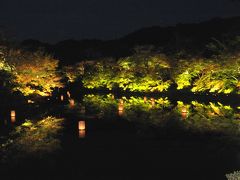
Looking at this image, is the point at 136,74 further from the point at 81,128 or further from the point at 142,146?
the point at 142,146

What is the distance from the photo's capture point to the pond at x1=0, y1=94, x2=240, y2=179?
11.3m

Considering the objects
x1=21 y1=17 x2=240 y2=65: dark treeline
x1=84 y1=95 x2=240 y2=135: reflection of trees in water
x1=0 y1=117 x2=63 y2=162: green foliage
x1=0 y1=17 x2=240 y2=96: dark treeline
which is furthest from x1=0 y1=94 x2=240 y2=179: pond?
x1=21 y1=17 x2=240 y2=65: dark treeline

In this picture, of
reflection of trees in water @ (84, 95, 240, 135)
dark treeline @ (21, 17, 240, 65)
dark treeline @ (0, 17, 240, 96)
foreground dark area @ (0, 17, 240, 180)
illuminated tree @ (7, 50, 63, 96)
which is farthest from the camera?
dark treeline @ (21, 17, 240, 65)

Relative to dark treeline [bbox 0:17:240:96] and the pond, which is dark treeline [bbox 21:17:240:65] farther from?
the pond

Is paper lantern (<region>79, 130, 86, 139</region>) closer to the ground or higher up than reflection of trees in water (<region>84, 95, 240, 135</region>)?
closer to the ground

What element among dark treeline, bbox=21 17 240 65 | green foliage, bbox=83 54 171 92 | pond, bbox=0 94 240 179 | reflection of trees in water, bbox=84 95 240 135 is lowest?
pond, bbox=0 94 240 179

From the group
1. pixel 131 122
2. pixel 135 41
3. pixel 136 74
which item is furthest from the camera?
pixel 135 41

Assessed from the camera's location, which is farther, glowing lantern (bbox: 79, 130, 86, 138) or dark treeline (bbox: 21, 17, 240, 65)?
dark treeline (bbox: 21, 17, 240, 65)

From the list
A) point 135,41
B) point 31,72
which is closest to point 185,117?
point 31,72

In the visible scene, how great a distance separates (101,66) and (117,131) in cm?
3104

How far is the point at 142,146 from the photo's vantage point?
15211 mm

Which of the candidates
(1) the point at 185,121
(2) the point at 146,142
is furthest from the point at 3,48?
(2) the point at 146,142

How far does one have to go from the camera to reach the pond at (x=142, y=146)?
1127cm

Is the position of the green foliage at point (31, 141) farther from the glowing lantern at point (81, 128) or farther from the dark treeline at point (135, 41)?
the dark treeline at point (135, 41)
